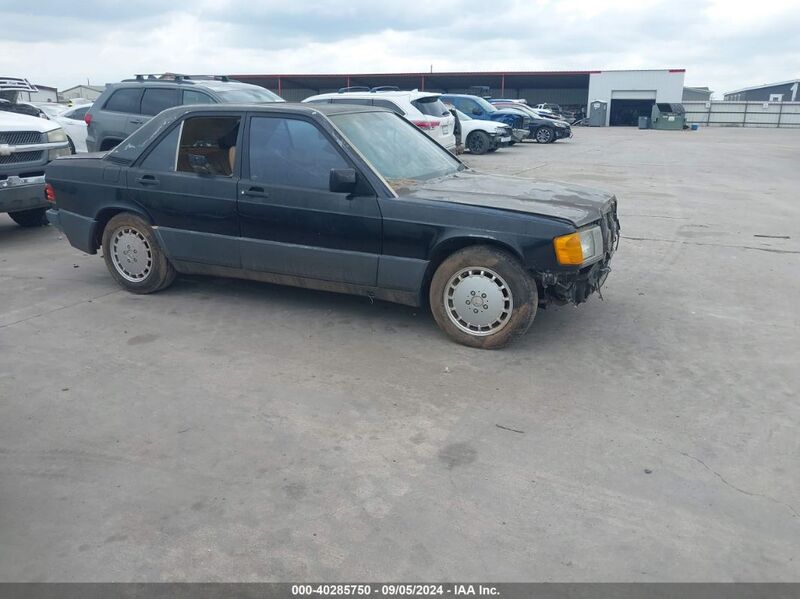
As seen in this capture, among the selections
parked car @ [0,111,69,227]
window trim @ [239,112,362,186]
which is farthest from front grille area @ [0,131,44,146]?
window trim @ [239,112,362,186]

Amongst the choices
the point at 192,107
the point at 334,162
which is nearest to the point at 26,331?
the point at 192,107

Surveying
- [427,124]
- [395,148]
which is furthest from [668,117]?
[395,148]

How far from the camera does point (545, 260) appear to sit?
4.58 meters

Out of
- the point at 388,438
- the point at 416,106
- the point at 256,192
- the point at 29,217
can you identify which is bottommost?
the point at 388,438

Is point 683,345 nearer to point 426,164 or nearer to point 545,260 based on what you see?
point 545,260

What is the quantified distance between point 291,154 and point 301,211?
1.62 feet

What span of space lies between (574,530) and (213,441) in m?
1.94

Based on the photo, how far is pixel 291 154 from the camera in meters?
5.36

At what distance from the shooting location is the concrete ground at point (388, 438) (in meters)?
2.82

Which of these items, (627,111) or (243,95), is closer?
(243,95)

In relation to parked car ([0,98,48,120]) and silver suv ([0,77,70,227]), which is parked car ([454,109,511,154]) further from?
silver suv ([0,77,70,227])

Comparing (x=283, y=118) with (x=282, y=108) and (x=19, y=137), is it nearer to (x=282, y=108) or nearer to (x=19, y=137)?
(x=282, y=108)

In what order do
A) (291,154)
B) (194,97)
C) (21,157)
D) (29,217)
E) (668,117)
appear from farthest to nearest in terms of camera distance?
(668,117)
(194,97)
(29,217)
(21,157)
(291,154)

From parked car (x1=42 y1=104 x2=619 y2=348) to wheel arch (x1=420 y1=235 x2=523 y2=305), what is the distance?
10mm
